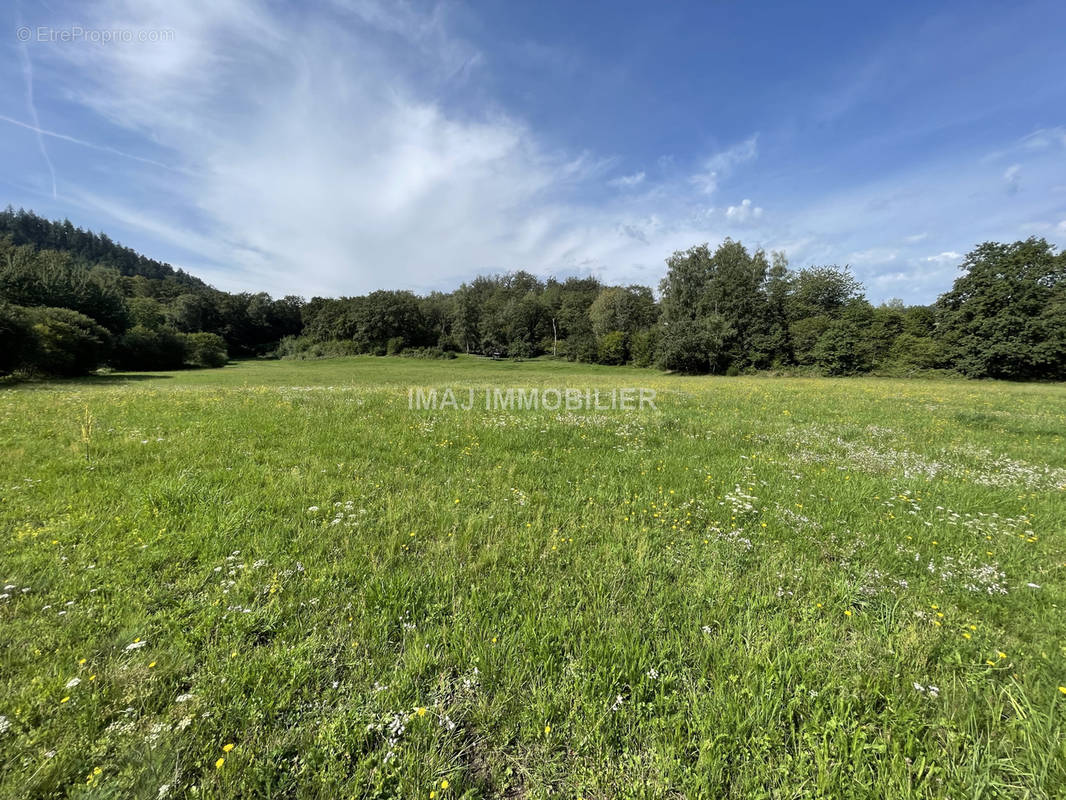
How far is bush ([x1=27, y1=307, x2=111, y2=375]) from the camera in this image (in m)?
28.4

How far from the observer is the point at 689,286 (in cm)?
5525

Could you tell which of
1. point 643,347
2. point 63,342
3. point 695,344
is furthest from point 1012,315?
point 63,342

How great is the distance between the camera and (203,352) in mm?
60125

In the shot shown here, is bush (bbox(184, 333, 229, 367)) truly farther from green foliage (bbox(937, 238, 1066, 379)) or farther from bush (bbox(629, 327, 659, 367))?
green foliage (bbox(937, 238, 1066, 379))

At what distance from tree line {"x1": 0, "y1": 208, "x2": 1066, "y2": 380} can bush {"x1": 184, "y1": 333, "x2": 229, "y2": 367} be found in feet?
0.73

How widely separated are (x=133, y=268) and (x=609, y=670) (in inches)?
8490

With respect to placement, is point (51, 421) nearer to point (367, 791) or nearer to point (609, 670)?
point (367, 791)

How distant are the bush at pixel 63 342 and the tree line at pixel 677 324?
142 mm

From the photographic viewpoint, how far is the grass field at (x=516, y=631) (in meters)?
2.32

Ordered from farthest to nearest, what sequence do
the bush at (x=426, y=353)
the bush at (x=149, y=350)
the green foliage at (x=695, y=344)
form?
the bush at (x=426, y=353), the green foliage at (x=695, y=344), the bush at (x=149, y=350)

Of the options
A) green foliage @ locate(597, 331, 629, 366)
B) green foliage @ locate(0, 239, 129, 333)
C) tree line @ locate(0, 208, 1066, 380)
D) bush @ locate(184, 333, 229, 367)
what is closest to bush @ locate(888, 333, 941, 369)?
tree line @ locate(0, 208, 1066, 380)

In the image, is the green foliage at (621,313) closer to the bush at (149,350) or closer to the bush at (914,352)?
the bush at (914,352)

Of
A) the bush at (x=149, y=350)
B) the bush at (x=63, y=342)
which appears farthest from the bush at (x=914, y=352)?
the bush at (x=149, y=350)

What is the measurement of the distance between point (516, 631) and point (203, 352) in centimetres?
7706
